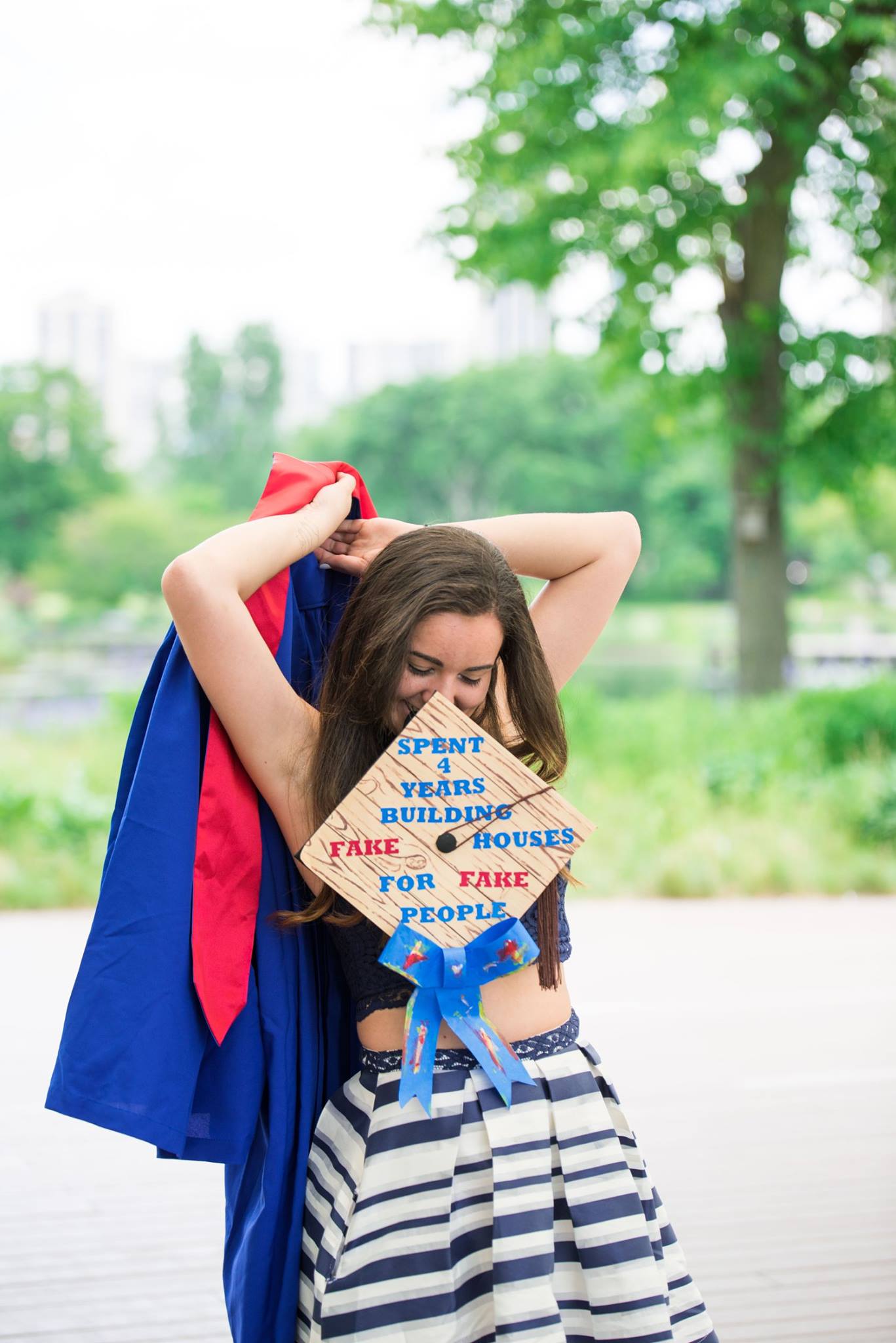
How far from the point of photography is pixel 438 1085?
1.36 meters

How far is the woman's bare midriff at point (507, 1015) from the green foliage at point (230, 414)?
41.5 meters

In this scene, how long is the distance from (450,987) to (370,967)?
0.41 ft

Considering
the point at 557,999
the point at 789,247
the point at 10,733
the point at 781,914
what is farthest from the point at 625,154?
the point at 557,999

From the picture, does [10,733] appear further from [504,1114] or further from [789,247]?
[504,1114]

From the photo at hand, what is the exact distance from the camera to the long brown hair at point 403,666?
135 centimetres

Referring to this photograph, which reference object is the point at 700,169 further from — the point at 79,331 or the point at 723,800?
the point at 79,331

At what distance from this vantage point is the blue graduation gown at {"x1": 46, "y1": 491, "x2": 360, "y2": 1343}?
4.42 ft

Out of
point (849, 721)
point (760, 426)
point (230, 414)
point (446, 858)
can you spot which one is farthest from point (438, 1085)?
point (230, 414)

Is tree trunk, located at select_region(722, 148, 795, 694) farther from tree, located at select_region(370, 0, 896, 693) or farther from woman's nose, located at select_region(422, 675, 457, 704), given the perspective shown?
woman's nose, located at select_region(422, 675, 457, 704)

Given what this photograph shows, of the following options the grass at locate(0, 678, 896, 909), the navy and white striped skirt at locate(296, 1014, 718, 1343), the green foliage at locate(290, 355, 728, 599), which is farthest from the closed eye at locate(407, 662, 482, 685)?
the green foliage at locate(290, 355, 728, 599)

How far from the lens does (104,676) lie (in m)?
14.0

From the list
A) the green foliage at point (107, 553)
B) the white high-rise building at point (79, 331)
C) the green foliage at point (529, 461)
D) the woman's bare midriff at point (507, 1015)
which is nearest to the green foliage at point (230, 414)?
the green foliage at point (529, 461)

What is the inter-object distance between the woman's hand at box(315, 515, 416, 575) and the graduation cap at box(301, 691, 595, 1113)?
0.34 meters

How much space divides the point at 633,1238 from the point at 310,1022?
0.41m
